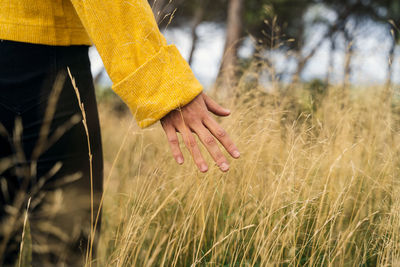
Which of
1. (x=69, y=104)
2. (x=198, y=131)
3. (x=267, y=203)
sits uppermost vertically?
(x=69, y=104)

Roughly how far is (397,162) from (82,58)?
1.80 meters

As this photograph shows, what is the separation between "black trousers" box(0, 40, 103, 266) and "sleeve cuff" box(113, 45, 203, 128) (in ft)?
0.81

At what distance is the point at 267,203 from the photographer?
155 centimetres

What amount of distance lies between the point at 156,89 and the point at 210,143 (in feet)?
0.70

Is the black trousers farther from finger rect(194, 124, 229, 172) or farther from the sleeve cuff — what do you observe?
finger rect(194, 124, 229, 172)

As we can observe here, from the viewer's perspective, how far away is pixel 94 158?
112 cm

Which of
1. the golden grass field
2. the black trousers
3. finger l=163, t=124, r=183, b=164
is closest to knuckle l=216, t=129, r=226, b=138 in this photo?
finger l=163, t=124, r=183, b=164

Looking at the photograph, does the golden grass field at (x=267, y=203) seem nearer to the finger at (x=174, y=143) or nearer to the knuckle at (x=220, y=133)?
the finger at (x=174, y=143)

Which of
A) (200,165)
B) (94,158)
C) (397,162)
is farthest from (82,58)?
(397,162)

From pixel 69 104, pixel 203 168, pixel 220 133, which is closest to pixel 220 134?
pixel 220 133

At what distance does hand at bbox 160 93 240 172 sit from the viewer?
893 mm

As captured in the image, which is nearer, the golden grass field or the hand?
the hand

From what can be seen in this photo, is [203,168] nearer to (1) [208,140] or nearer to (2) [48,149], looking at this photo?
(1) [208,140]

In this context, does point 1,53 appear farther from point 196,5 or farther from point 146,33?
point 196,5
